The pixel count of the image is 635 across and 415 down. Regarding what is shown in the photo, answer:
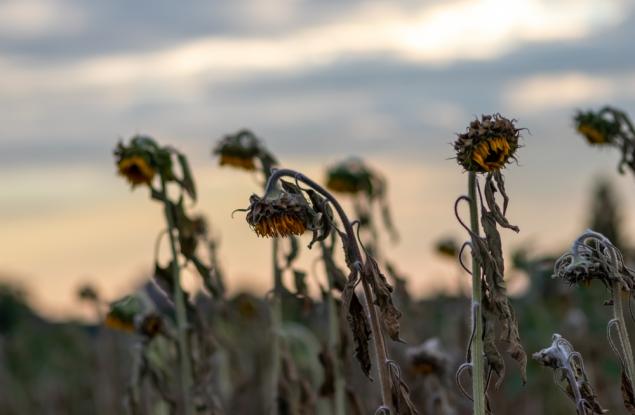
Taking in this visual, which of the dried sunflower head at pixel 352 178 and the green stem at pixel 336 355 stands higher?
the dried sunflower head at pixel 352 178

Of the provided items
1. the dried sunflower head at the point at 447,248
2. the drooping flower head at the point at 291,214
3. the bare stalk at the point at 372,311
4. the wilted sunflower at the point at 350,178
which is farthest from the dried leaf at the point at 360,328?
the dried sunflower head at the point at 447,248

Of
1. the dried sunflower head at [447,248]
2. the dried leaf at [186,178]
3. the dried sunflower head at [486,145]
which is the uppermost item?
the dried leaf at [186,178]

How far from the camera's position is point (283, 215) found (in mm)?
2754

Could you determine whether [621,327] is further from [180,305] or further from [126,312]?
[126,312]

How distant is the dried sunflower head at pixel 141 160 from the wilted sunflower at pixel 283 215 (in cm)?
157

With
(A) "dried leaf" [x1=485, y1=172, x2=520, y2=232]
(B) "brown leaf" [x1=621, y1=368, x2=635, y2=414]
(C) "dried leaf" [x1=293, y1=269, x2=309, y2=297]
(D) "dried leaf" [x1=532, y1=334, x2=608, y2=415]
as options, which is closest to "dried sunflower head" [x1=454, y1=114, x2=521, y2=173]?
(A) "dried leaf" [x1=485, y1=172, x2=520, y2=232]

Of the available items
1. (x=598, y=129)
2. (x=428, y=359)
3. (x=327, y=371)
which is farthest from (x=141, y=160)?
(x=598, y=129)

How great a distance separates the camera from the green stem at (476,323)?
8.48 feet

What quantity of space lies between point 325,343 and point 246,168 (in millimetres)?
765

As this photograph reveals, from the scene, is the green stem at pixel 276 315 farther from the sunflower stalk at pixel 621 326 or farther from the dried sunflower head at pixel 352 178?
the sunflower stalk at pixel 621 326

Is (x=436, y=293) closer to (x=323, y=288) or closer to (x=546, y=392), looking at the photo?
(x=546, y=392)

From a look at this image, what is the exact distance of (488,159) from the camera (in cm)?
267

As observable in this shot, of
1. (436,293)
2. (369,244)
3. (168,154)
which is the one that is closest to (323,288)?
(168,154)

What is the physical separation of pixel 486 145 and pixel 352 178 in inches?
124
